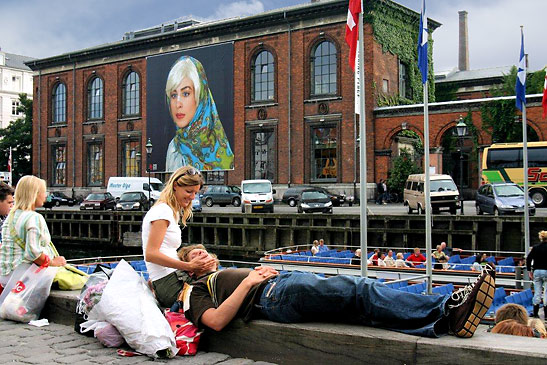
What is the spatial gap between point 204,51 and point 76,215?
696 inches

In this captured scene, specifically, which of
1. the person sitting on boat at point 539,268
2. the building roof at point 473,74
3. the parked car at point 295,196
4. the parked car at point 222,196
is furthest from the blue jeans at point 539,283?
the building roof at point 473,74

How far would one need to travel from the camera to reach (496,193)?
28.3m

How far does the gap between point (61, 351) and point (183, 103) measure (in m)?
47.0

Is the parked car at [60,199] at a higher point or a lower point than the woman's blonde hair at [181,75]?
lower

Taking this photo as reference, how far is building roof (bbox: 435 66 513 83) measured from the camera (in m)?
67.8

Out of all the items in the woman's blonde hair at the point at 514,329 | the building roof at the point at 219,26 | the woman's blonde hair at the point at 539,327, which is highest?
the building roof at the point at 219,26

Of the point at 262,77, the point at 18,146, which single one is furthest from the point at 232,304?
the point at 18,146

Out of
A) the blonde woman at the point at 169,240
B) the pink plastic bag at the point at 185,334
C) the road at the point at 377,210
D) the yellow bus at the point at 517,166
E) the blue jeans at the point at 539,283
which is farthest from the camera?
the yellow bus at the point at 517,166

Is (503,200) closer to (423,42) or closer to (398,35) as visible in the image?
(423,42)

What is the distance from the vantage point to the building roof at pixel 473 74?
222 ft

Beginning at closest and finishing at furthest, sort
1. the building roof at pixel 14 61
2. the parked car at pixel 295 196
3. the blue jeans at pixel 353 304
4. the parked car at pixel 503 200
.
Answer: the blue jeans at pixel 353 304
the parked car at pixel 503 200
the parked car at pixel 295 196
the building roof at pixel 14 61

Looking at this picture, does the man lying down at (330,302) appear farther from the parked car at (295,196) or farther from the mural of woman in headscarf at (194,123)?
the mural of woman in headscarf at (194,123)

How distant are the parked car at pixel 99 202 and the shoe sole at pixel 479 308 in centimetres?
4149

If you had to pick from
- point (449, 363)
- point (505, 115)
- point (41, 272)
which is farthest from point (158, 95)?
point (449, 363)
